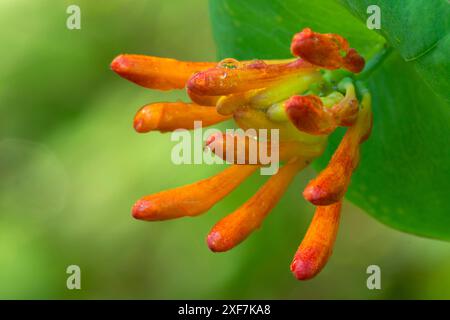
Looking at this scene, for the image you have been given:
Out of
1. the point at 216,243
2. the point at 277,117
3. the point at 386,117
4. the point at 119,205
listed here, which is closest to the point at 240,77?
the point at 277,117

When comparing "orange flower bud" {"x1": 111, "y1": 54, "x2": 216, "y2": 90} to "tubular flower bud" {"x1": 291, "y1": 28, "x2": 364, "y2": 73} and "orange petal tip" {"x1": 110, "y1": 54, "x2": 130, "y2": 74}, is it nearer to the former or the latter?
"orange petal tip" {"x1": 110, "y1": 54, "x2": 130, "y2": 74}

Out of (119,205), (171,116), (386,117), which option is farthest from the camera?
(119,205)

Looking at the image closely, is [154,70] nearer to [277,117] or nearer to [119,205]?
[277,117]

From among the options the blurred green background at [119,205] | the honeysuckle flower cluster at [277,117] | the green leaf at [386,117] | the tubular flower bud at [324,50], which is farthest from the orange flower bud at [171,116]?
the blurred green background at [119,205]
